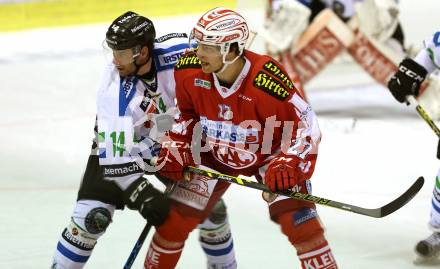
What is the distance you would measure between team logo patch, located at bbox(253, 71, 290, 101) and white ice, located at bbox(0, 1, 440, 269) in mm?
1129

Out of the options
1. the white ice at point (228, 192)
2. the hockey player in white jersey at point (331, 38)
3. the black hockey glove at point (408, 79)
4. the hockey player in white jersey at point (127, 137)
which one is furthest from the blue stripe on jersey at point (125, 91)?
the hockey player in white jersey at point (331, 38)

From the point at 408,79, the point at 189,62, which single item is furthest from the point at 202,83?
the point at 408,79

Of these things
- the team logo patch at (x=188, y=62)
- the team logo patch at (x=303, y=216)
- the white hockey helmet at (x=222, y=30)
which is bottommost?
the team logo patch at (x=303, y=216)

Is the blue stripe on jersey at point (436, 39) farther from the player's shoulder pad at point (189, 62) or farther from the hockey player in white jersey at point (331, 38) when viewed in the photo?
the hockey player in white jersey at point (331, 38)

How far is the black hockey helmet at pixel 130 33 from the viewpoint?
362cm

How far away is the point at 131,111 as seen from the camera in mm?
3604

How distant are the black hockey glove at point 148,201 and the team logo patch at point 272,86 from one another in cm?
49

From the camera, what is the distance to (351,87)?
26.3 feet

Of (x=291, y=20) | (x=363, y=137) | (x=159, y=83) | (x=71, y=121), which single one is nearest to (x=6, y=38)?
(x=71, y=121)

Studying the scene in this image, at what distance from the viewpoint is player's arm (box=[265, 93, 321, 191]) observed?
130 inches

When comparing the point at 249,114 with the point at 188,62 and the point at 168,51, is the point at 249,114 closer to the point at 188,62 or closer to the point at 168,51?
the point at 188,62

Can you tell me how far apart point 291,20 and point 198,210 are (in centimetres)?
371

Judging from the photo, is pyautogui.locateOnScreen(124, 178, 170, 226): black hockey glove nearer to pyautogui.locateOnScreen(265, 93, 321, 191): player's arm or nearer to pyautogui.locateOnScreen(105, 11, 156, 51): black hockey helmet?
pyautogui.locateOnScreen(265, 93, 321, 191): player's arm

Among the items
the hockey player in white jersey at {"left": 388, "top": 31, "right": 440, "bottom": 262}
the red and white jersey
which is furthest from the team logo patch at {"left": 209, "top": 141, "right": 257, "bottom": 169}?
the hockey player in white jersey at {"left": 388, "top": 31, "right": 440, "bottom": 262}
